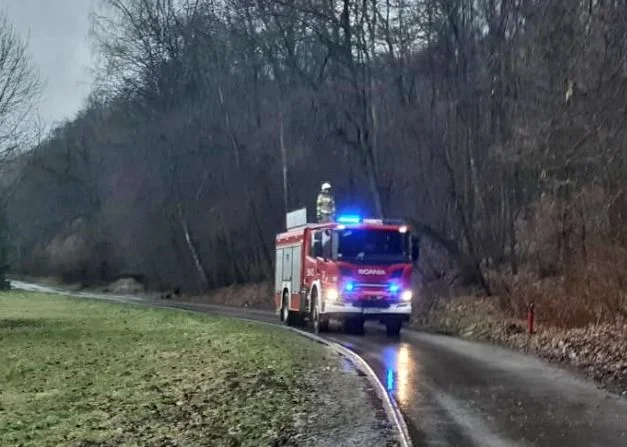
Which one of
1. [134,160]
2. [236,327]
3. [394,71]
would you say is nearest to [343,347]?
[236,327]

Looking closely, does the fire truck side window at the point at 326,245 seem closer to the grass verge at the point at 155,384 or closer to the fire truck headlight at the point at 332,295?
the fire truck headlight at the point at 332,295

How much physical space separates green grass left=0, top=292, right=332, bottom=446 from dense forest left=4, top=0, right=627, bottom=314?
7.82 m

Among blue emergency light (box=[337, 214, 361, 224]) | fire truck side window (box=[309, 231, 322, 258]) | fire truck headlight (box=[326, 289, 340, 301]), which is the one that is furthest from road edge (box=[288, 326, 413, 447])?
blue emergency light (box=[337, 214, 361, 224])

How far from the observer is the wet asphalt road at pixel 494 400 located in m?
12.0

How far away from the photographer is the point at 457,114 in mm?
34500

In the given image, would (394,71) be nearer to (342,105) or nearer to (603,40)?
(342,105)

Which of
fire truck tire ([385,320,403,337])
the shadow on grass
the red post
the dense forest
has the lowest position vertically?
the shadow on grass

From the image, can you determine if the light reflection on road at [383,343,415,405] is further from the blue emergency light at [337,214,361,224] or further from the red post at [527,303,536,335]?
the blue emergency light at [337,214,361,224]

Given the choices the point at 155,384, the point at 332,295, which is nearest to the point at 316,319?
the point at 332,295

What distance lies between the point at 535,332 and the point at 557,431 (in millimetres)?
12937

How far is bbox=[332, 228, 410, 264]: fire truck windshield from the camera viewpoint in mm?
28906

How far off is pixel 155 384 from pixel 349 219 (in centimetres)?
1267

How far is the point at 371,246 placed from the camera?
29031 mm

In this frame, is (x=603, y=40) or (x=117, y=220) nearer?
(x=603, y=40)
